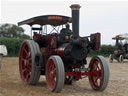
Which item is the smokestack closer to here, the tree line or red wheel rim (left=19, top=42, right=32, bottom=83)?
red wheel rim (left=19, top=42, right=32, bottom=83)

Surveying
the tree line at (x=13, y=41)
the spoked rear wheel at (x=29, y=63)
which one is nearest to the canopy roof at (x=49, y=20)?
the spoked rear wheel at (x=29, y=63)

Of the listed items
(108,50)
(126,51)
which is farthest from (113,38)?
(108,50)

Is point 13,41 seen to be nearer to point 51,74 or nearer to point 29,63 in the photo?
point 29,63

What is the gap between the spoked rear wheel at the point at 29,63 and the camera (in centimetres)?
742

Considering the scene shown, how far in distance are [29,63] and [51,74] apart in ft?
4.94

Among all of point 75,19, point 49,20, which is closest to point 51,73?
point 75,19

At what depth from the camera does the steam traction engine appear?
21.0ft

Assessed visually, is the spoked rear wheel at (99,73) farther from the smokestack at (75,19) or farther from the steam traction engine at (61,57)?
the smokestack at (75,19)

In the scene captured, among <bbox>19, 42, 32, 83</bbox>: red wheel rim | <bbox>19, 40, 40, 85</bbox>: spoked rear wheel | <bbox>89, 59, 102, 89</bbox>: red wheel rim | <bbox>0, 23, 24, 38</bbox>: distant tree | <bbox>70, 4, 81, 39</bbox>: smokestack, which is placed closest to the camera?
<bbox>70, 4, 81, 39</bbox>: smokestack

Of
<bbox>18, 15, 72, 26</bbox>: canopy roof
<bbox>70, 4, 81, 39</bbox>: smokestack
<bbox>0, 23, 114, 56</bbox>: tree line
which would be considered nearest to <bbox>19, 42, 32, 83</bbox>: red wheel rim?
<bbox>18, 15, 72, 26</bbox>: canopy roof

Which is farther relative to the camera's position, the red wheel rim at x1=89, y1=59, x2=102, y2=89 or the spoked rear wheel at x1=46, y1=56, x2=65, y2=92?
the red wheel rim at x1=89, y1=59, x2=102, y2=89

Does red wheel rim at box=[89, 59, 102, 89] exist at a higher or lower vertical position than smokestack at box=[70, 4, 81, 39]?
lower

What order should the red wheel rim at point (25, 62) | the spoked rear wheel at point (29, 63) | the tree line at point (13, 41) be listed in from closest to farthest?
1. the spoked rear wheel at point (29, 63)
2. the red wheel rim at point (25, 62)
3. the tree line at point (13, 41)

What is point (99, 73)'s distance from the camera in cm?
671
